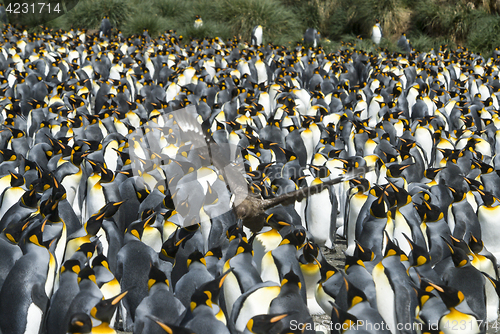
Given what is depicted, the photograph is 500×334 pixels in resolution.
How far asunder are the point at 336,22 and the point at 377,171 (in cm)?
1301

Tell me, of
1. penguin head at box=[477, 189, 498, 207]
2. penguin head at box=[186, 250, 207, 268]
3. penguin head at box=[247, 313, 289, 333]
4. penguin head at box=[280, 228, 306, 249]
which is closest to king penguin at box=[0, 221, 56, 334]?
penguin head at box=[186, 250, 207, 268]

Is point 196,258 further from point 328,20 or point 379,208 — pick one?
point 328,20

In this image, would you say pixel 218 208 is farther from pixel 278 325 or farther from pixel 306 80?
pixel 306 80

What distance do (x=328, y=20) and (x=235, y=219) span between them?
15.0m

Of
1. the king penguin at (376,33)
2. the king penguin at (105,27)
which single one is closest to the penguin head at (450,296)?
the king penguin at (376,33)

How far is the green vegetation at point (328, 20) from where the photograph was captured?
1440 cm

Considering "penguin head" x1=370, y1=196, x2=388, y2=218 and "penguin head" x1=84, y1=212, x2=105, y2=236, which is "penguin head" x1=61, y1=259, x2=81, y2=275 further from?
"penguin head" x1=370, y1=196, x2=388, y2=218

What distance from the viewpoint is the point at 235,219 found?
362cm

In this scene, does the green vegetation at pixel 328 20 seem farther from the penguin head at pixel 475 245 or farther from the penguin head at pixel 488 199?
the penguin head at pixel 475 245

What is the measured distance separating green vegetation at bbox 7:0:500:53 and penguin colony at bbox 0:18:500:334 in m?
6.54

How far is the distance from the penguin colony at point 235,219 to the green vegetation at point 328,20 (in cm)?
654

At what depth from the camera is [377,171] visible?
4906 millimetres

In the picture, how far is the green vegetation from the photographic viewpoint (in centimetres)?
1440

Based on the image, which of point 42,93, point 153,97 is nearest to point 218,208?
point 153,97
